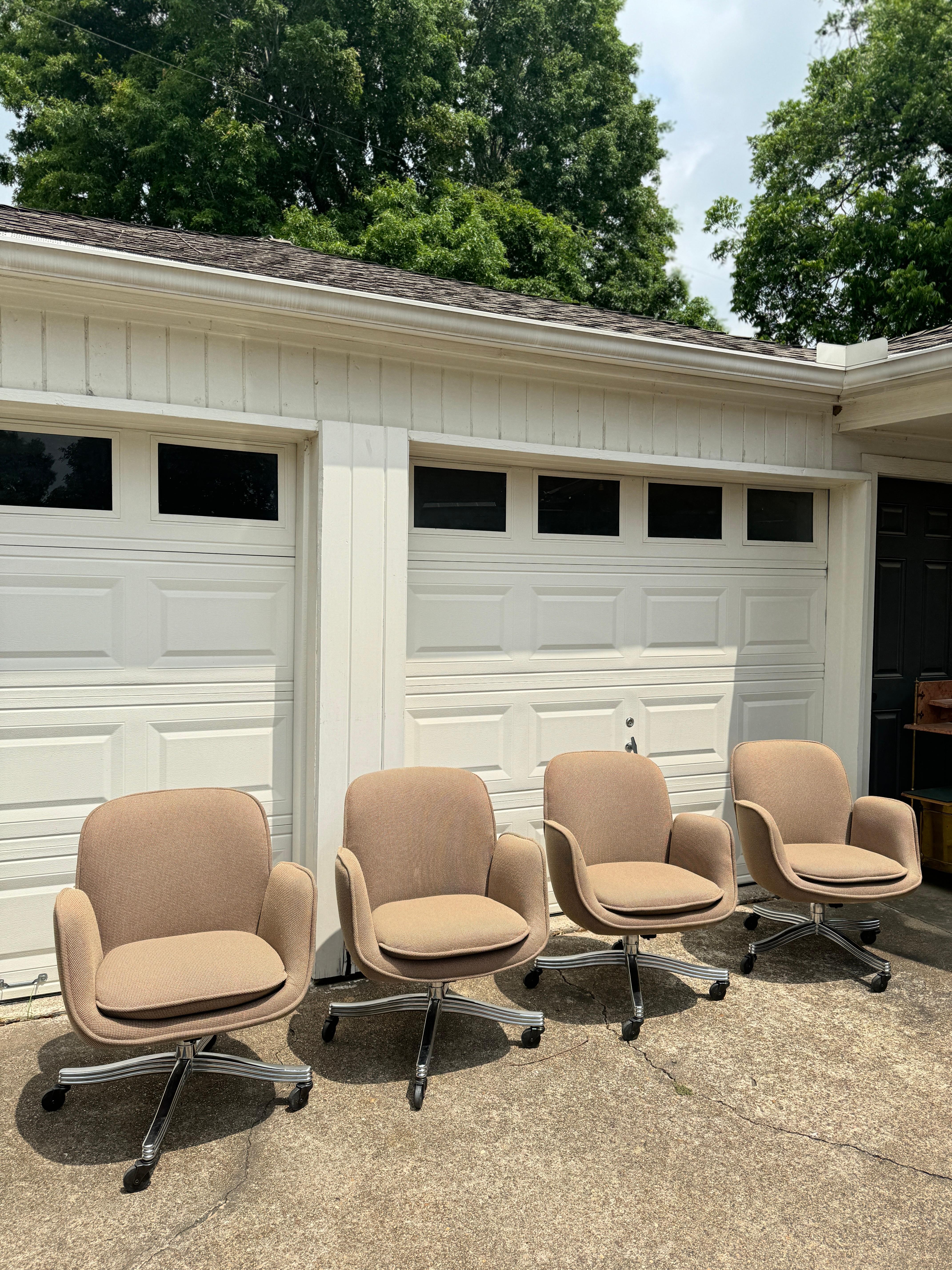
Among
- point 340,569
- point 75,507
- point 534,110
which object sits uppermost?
point 534,110

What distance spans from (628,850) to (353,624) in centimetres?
156

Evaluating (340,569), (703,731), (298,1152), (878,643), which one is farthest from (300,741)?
(878,643)

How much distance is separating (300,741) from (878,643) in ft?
11.1

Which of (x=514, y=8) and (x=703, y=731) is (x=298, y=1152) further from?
(x=514, y=8)

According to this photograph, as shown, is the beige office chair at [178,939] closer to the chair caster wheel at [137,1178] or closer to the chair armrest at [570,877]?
the chair caster wheel at [137,1178]

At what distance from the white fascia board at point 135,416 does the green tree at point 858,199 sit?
13376mm

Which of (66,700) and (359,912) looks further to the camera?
(66,700)

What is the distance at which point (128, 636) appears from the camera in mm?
3629

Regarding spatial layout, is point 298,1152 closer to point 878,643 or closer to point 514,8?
point 878,643

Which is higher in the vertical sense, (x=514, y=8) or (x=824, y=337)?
(x=514, y=8)

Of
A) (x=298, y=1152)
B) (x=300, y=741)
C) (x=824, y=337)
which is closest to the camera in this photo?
(x=298, y=1152)

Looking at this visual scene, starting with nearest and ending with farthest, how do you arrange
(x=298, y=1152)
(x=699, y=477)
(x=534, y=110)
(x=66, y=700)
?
(x=298, y=1152) → (x=66, y=700) → (x=699, y=477) → (x=534, y=110)

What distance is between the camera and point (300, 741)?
3852mm

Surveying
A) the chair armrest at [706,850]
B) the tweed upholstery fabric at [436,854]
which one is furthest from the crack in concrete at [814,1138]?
the chair armrest at [706,850]
